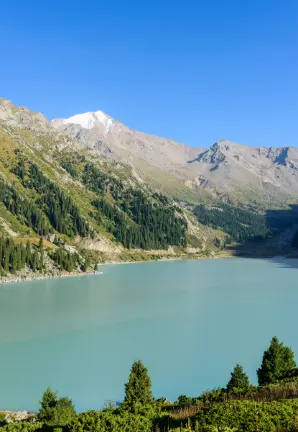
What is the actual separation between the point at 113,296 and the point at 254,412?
65702mm

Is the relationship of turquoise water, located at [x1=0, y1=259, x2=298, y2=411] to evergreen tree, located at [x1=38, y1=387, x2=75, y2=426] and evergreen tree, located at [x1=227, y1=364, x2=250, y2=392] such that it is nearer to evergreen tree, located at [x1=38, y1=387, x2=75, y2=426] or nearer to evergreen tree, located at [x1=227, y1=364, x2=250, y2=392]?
evergreen tree, located at [x1=227, y1=364, x2=250, y2=392]

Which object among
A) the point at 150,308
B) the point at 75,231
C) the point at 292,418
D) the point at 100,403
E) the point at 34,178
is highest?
the point at 34,178

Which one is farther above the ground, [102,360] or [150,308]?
[150,308]

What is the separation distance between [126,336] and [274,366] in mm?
22650

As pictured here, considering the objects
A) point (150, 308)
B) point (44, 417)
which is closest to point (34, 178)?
point (150, 308)

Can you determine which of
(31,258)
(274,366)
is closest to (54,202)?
(31,258)

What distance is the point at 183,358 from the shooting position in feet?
120

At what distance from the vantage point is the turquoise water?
3041 centimetres

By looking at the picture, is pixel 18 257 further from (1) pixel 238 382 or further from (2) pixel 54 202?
(1) pixel 238 382

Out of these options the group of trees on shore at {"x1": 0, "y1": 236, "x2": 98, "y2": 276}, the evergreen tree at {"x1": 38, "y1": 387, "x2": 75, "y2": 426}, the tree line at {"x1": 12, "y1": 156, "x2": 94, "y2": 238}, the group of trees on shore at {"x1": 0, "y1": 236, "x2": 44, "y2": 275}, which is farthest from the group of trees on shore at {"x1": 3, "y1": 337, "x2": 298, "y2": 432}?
the tree line at {"x1": 12, "y1": 156, "x2": 94, "y2": 238}

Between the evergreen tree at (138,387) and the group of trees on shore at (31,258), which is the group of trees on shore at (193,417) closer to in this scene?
the evergreen tree at (138,387)

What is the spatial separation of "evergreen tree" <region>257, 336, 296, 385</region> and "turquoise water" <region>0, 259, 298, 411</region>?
4802mm

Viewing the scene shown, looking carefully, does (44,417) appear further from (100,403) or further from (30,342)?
(30,342)

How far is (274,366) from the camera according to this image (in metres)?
26.5
